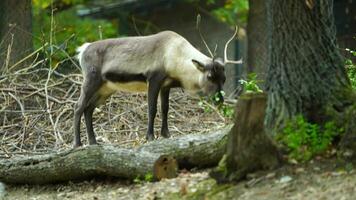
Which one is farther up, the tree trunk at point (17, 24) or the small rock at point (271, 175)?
the tree trunk at point (17, 24)

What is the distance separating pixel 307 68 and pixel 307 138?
640mm

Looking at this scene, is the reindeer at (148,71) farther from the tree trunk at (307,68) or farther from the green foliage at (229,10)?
the green foliage at (229,10)

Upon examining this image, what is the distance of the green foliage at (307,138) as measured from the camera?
25.9 feet

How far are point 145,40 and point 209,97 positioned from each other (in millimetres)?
1113

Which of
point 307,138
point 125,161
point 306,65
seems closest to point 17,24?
→ point 125,161

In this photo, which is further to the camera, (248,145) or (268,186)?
(248,145)

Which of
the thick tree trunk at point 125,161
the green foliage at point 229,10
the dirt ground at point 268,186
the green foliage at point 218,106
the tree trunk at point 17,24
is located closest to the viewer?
the dirt ground at point 268,186

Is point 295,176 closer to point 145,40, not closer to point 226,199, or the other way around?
point 226,199

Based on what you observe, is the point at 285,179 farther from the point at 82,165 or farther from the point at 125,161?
the point at 82,165

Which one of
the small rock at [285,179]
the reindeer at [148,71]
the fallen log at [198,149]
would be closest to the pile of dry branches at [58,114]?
the reindeer at [148,71]

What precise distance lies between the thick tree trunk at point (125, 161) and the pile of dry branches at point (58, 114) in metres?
2.60

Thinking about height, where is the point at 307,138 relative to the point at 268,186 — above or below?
above

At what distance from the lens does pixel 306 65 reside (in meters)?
8.17

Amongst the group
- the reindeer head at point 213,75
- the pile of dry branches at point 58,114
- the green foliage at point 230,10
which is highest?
the green foliage at point 230,10
